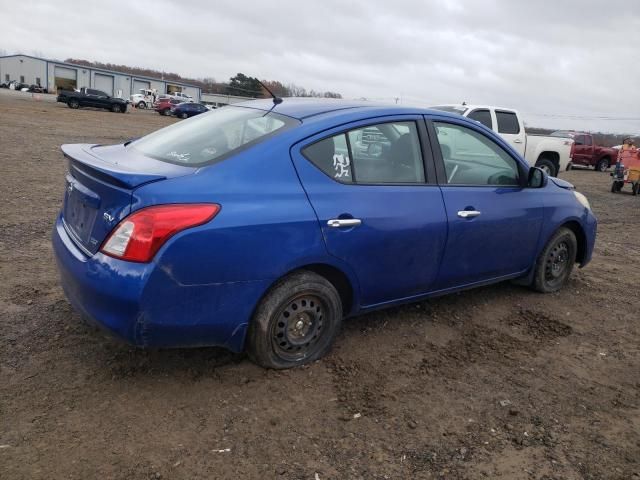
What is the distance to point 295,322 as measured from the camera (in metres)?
3.22

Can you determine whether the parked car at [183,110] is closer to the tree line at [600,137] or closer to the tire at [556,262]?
the tree line at [600,137]

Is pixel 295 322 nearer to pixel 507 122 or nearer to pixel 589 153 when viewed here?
pixel 507 122

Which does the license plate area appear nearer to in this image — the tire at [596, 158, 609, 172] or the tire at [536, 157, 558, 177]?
the tire at [536, 157, 558, 177]

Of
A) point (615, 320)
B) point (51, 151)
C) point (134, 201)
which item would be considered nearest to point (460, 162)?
point (615, 320)

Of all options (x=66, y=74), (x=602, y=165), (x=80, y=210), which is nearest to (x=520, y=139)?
(x=80, y=210)

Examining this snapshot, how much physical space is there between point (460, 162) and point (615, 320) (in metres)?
Answer: 1.99

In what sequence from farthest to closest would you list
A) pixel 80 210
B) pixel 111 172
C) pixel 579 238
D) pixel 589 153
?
pixel 589 153 → pixel 579 238 → pixel 80 210 → pixel 111 172

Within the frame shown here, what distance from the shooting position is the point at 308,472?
241cm

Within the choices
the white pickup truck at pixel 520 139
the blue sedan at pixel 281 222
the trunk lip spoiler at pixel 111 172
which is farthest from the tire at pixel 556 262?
the white pickup truck at pixel 520 139

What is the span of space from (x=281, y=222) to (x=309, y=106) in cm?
110

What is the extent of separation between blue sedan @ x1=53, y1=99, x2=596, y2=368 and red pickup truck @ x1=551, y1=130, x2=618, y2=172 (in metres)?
23.1

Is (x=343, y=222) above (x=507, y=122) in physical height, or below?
below

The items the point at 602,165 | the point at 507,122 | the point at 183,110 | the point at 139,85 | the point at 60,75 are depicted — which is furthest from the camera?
the point at 139,85

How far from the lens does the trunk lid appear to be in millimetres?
2701
